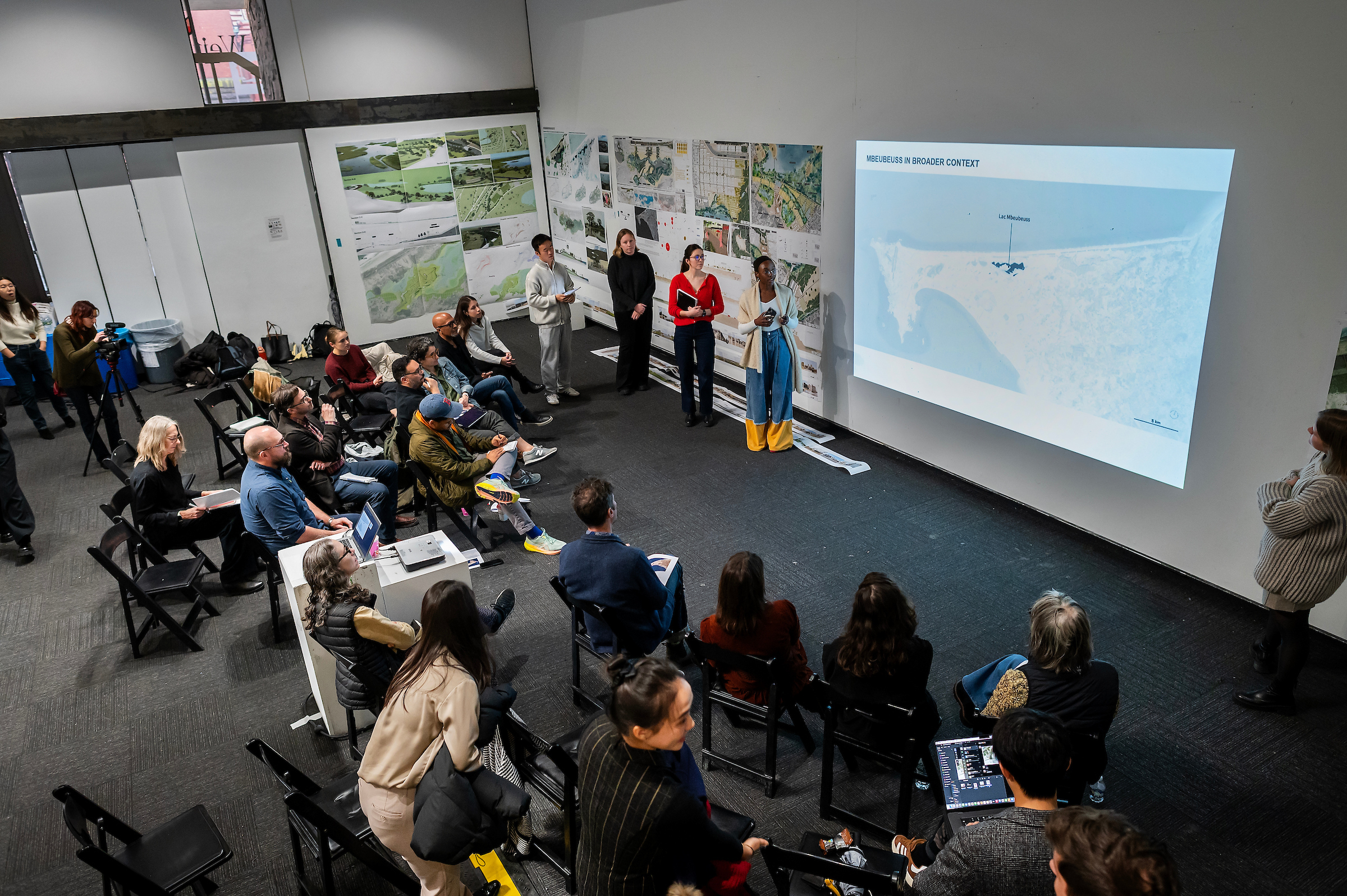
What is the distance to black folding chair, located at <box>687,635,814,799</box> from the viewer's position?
3.05 m

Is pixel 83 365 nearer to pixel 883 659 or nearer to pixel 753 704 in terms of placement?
pixel 753 704

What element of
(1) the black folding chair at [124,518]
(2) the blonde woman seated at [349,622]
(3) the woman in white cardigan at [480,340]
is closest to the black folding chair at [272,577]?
(1) the black folding chair at [124,518]

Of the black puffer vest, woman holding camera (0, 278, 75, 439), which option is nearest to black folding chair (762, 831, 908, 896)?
the black puffer vest

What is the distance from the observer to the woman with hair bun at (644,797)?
6.20 feet

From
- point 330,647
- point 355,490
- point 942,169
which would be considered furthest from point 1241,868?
point 355,490

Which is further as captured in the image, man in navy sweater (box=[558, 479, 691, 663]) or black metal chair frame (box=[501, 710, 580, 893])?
man in navy sweater (box=[558, 479, 691, 663])

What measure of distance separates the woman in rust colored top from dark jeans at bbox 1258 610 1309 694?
1.96 meters

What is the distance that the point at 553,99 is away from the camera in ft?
32.7

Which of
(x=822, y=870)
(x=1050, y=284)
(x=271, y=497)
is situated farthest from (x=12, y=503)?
(x=1050, y=284)

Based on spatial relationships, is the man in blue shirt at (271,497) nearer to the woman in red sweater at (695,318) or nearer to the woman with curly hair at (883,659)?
the woman with curly hair at (883,659)

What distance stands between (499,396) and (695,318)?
1.66 m

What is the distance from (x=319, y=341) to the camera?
9.58m

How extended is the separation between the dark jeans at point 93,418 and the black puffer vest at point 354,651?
466cm

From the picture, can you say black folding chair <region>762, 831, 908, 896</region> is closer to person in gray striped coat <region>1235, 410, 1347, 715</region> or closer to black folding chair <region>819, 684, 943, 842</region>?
black folding chair <region>819, 684, 943, 842</region>
